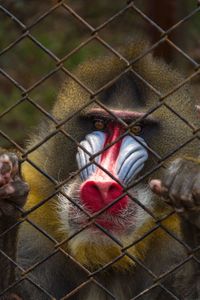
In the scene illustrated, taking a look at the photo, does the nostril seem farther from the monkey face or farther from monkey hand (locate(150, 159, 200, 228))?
monkey hand (locate(150, 159, 200, 228))

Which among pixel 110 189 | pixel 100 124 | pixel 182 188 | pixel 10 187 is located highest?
pixel 100 124

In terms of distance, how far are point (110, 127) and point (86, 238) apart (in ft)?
2.04

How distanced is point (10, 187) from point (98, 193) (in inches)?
22.8

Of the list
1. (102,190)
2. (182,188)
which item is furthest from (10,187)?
(182,188)

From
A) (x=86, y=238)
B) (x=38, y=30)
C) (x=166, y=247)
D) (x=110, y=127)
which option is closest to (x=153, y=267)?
(x=166, y=247)

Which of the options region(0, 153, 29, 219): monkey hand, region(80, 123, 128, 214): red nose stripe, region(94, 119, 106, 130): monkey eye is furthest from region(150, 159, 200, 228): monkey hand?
region(94, 119, 106, 130): monkey eye

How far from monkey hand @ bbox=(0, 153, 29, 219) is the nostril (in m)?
0.48

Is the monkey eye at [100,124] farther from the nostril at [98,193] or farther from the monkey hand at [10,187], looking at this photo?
the monkey hand at [10,187]

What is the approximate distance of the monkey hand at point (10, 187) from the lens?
3.57 metres

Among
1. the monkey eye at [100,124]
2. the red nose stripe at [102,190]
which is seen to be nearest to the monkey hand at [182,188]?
the red nose stripe at [102,190]

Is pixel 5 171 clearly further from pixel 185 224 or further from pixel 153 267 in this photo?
pixel 153 267

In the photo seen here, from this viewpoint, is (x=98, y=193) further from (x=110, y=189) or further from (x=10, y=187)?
(x=10, y=187)

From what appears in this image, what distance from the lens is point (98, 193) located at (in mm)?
4047

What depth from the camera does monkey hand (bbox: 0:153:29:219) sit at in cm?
357
